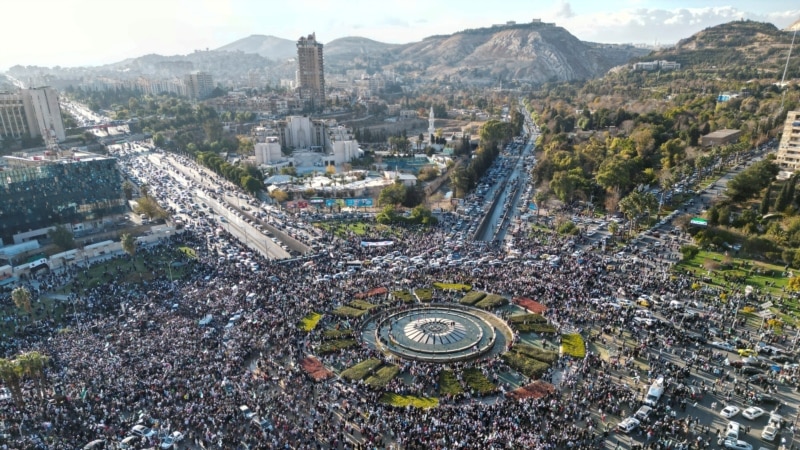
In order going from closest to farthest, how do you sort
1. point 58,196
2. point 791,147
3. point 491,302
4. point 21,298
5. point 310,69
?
point 21,298, point 491,302, point 58,196, point 791,147, point 310,69

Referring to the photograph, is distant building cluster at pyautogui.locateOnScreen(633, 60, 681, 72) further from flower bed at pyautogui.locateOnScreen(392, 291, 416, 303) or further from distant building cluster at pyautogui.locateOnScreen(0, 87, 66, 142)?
distant building cluster at pyautogui.locateOnScreen(0, 87, 66, 142)

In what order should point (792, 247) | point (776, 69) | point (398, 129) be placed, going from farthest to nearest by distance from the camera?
1. point (398, 129)
2. point (776, 69)
3. point (792, 247)

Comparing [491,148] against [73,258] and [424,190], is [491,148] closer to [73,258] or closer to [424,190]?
[424,190]

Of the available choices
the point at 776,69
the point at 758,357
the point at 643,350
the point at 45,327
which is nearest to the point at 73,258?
the point at 45,327

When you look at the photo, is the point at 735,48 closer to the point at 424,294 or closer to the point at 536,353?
the point at 424,294

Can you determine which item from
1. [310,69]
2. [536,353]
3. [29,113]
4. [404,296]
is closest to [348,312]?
[404,296]

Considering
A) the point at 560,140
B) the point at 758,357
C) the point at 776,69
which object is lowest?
the point at 758,357

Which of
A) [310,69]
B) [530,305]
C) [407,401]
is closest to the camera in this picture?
[407,401]
